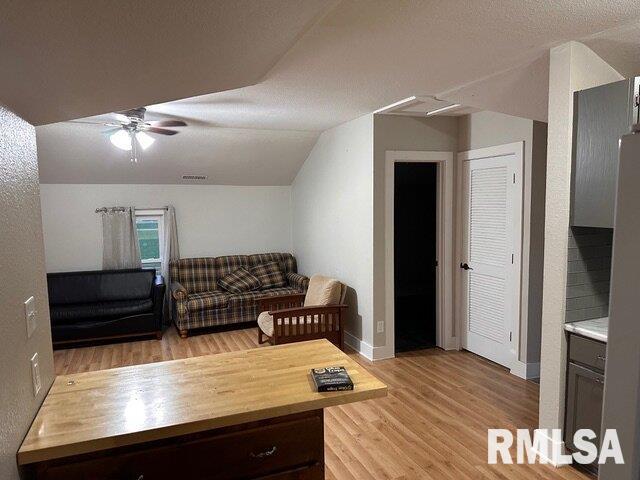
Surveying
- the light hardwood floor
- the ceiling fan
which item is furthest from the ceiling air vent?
the light hardwood floor

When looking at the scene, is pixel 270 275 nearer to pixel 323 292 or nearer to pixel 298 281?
pixel 298 281

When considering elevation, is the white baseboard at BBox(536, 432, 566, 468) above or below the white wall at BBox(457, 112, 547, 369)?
below

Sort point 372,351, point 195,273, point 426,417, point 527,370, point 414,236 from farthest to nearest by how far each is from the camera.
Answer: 1. point 414,236
2. point 195,273
3. point 372,351
4. point 527,370
5. point 426,417

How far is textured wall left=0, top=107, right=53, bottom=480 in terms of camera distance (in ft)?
4.10

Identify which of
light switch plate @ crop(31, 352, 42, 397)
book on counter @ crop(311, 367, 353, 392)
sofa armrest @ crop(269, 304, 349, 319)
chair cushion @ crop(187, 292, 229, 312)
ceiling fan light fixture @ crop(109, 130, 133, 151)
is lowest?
chair cushion @ crop(187, 292, 229, 312)

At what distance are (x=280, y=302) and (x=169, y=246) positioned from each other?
6.38ft

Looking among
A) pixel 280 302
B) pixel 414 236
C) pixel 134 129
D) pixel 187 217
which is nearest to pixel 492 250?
pixel 280 302

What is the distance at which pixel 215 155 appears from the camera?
546 cm

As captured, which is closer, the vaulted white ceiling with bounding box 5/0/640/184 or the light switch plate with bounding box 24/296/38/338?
the vaulted white ceiling with bounding box 5/0/640/184

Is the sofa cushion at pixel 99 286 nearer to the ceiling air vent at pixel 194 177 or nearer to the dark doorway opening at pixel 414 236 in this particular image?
the ceiling air vent at pixel 194 177

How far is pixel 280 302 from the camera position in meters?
4.99

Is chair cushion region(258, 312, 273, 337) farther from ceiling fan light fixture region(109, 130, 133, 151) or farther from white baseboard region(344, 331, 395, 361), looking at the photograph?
ceiling fan light fixture region(109, 130, 133, 151)

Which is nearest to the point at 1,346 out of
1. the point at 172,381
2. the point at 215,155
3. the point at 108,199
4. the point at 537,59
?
the point at 172,381

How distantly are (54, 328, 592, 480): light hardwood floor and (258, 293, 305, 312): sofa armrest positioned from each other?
0.82m
